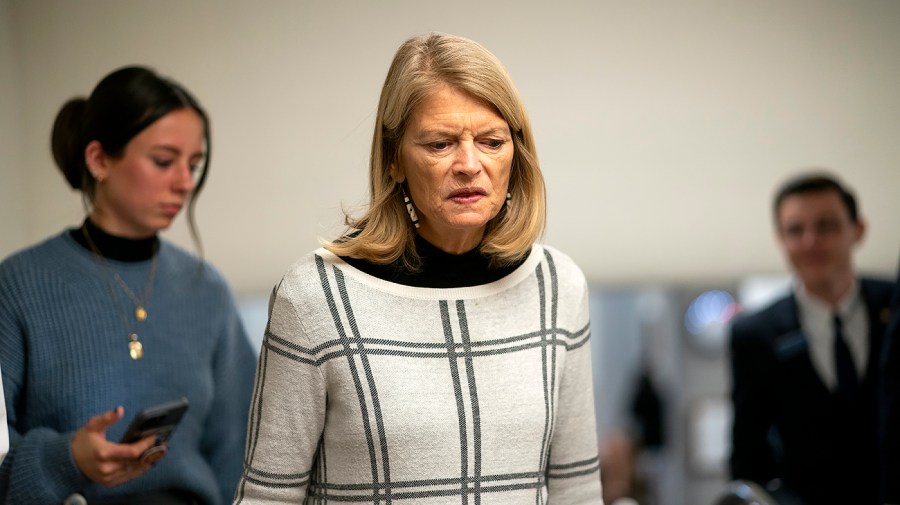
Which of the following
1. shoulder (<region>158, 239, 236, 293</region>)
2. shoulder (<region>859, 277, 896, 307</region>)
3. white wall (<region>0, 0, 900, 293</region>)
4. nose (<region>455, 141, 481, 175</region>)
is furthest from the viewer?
shoulder (<region>859, 277, 896, 307</region>)

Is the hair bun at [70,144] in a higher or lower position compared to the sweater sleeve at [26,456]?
higher

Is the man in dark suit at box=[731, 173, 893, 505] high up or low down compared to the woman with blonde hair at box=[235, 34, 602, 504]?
down

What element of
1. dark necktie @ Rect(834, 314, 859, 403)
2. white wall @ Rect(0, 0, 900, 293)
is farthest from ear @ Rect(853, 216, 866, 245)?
dark necktie @ Rect(834, 314, 859, 403)

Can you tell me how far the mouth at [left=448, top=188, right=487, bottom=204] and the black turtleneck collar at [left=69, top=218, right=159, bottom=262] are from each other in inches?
41.2

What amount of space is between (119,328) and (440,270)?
95 centimetres

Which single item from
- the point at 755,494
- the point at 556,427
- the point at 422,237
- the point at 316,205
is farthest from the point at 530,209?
the point at 316,205

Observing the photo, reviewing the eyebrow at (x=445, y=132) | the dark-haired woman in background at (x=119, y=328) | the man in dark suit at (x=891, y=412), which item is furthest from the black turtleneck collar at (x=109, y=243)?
the man in dark suit at (x=891, y=412)

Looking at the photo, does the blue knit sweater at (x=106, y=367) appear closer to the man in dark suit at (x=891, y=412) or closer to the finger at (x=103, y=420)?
the finger at (x=103, y=420)

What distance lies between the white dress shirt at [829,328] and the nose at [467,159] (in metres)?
2.15

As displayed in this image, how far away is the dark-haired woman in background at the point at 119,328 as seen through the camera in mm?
2207

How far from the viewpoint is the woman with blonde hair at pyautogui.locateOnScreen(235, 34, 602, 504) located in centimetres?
167

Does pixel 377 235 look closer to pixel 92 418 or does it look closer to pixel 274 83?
pixel 92 418

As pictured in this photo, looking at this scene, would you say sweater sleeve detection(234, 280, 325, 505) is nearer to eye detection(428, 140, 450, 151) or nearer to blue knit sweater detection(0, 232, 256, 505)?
eye detection(428, 140, 450, 151)

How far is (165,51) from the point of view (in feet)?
11.0
